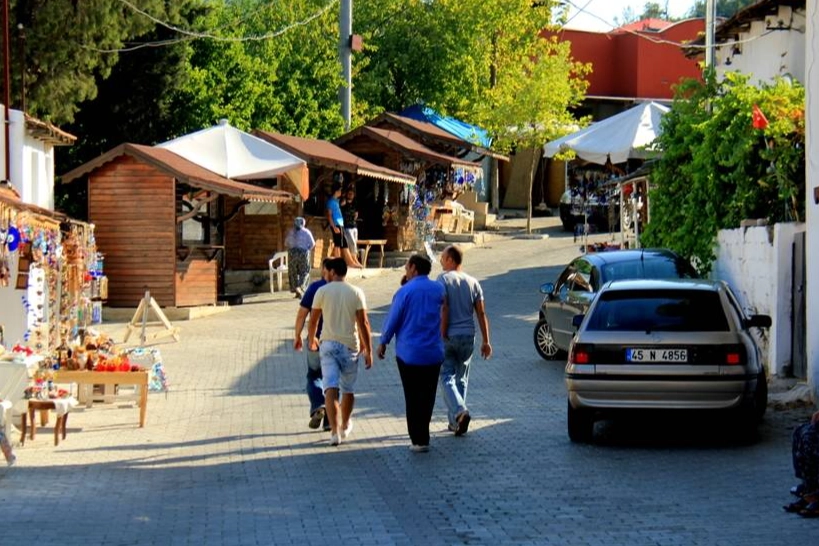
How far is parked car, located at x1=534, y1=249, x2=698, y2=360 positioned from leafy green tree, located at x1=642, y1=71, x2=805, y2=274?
1.17 meters

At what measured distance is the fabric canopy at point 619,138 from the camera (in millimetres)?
28266

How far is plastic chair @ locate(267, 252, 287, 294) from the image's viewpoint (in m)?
30.6

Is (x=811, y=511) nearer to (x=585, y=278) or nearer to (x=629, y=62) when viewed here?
(x=585, y=278)

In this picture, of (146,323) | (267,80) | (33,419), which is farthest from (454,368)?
(267,80)

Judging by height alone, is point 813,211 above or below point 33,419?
above

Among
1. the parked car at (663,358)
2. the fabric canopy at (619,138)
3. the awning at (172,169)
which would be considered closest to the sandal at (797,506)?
the parked car at (663,358)

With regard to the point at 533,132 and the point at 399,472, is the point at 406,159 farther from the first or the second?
the point at 399,472

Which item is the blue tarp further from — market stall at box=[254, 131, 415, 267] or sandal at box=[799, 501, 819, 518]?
sandal at box=[799, 501, 819, 518]

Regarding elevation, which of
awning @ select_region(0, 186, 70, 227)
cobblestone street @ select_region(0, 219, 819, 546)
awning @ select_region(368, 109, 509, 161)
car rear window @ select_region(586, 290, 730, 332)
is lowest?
cobblestone street @ select_region(0, 219, 819, 546)

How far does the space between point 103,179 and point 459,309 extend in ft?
48.1

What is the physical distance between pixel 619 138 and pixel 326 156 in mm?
7398

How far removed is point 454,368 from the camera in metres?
13.5

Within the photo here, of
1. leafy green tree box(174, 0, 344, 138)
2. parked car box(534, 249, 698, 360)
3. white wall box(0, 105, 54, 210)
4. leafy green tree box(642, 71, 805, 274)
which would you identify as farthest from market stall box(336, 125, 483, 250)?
parked car box(534, 249, 698, 360)

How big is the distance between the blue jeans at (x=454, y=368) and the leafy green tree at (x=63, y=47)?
16.4 metres
